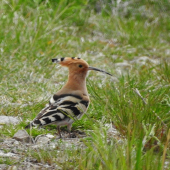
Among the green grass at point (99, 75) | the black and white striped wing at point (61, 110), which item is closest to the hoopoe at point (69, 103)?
the black and white striped wing at point (61, 110)

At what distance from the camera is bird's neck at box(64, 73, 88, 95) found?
382 centimetres

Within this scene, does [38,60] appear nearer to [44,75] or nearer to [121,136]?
[44,75]

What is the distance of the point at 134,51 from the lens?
736cm

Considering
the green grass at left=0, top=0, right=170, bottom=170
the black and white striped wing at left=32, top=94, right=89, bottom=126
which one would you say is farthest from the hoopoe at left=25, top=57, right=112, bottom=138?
the green grass at left=0, top=0, right=170, bottom=170

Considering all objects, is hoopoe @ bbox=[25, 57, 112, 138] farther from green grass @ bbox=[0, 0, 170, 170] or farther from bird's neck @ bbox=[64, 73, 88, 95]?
green grass @ bbox=[0, 0, 170, 170]

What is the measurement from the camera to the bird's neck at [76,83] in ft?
12.5

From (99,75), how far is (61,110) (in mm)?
2373

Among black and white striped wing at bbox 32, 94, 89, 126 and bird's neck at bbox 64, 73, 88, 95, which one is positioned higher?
bird's neck at bbox 64, 73, 88, 95

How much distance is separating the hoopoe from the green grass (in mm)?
129

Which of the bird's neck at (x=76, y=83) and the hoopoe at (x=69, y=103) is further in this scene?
the bird's neck at (x=76, y=83)

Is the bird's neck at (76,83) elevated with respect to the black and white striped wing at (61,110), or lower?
elevated

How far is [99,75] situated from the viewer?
19.0 ft

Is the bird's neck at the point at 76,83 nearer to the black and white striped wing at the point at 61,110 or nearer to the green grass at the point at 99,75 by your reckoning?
the black and white striped wing at the point at 61,110

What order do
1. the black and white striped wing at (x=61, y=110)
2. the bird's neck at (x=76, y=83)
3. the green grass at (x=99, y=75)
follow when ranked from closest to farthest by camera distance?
the green grass at (x=99, y=75) → the black and white striped wing at (x=61, y=110) → the bird's neck at (x=76, y=83)
